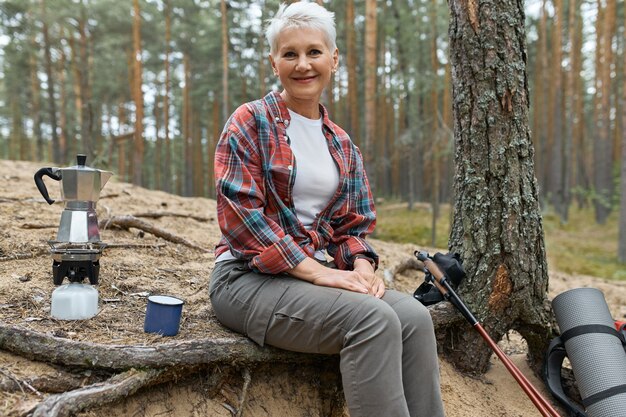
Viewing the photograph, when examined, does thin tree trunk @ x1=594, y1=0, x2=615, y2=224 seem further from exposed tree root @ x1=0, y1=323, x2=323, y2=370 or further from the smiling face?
exposed tree root @ x1=0, y1=323, x2=323, y2=370

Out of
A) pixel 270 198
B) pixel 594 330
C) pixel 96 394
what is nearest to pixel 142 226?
pixel 270 198

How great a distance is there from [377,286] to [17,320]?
1.68 m

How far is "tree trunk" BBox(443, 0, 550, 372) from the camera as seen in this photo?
2.84 metres

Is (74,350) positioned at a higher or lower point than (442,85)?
lower

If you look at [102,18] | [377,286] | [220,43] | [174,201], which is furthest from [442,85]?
[102,18]

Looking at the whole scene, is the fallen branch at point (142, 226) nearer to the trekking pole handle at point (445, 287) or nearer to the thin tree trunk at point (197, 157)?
the trekking pole handle at point (445, 287)

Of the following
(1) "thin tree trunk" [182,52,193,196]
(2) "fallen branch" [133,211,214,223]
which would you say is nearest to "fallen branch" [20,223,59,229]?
(2) "fallen branch" [133,211,214,223]

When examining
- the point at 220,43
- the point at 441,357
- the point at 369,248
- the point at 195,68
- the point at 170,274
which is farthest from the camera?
the point at 195,68

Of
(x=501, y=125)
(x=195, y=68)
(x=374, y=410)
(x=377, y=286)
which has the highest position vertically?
(x=195, y=68)

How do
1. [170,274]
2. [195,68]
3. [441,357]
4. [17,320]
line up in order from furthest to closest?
[195,68] → [170,274] → [441,357] → [17,320]

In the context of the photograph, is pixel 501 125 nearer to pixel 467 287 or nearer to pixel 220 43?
pixel 467 287

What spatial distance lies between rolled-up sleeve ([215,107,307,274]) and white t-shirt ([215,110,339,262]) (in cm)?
20

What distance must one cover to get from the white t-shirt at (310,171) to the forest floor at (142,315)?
2.02 ft

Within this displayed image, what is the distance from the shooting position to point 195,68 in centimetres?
2191
